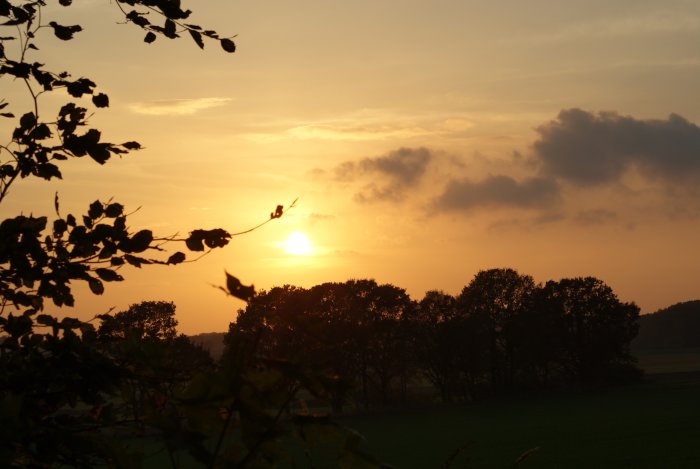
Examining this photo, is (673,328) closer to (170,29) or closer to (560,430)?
(560,430)

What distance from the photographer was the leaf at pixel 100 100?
4.45 metres

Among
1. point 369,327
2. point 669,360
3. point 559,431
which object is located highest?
point 369,327

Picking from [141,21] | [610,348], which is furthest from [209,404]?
[610,348]

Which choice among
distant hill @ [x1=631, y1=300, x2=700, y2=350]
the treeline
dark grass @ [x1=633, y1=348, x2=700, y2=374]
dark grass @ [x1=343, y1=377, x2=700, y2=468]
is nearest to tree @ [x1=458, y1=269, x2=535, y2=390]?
the treeline

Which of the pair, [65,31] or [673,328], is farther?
[673,328]

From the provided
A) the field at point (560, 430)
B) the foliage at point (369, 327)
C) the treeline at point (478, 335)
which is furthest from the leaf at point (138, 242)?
the treeline at point (478, 335)

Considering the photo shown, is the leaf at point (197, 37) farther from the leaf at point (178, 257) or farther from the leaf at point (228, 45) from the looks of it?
the leaf at point (178, 257)

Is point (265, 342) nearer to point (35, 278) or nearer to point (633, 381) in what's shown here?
point (633, 381)

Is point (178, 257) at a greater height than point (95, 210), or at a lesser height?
lesser

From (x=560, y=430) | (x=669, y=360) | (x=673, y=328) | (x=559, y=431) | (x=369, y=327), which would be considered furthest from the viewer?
(x=673, y=328)

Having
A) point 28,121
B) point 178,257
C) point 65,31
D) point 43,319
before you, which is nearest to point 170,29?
point 65,31

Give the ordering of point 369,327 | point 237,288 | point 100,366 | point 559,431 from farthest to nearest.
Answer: point 369,327, point 559,431, point 100,366, point 237,288

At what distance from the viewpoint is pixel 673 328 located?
611ft

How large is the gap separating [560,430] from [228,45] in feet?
177
